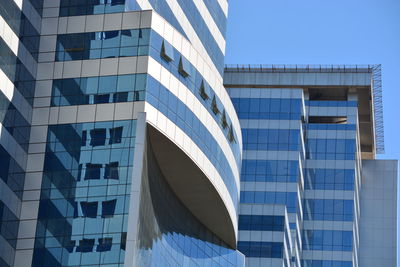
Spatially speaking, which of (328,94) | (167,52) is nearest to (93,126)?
(167,52)

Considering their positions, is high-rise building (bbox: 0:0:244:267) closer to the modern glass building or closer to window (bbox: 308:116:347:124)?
the modern glass building

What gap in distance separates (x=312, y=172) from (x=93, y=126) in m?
78.5

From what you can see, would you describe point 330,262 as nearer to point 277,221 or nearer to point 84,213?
point 277,221

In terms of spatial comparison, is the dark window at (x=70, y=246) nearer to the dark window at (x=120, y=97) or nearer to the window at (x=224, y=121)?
the dark window at (x=120, y=97)

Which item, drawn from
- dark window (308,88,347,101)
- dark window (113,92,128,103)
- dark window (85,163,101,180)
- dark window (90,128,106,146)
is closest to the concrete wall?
dark window (308,88,347,101)

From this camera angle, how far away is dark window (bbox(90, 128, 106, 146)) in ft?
272

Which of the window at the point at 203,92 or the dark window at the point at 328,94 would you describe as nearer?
the window at the point at 203,92

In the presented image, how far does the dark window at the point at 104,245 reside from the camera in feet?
262

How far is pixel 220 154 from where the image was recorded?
98125 millimetres

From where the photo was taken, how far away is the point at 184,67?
8994 centimetres

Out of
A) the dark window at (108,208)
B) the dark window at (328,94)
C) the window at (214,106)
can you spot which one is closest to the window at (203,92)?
the window at (214,106)

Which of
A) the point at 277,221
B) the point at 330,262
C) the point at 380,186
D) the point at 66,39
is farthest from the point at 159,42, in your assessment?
the point at 380,186

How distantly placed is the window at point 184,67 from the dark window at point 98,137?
9.35 meters

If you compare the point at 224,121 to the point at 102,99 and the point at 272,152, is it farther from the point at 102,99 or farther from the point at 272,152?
the point at 272,152
